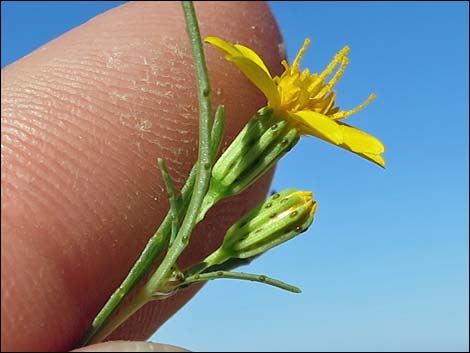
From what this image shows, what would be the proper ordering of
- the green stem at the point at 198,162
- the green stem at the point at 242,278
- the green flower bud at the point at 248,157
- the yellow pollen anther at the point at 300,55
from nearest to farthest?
the green stem at the point at 198,162 → the green stem at the point at 242,278 → the green flower bud at the point at 248,157 → the yellow pollen anther at the point at 300,55

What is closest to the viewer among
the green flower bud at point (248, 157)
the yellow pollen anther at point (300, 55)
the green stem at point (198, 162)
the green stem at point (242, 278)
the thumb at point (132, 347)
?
the thumb at point (132, 347)

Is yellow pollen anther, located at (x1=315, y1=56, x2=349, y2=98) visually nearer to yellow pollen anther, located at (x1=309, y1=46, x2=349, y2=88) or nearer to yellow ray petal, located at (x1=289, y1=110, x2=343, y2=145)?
yellow pollen anther, located at (x1=309, y1=46, x2=349, y2=88)

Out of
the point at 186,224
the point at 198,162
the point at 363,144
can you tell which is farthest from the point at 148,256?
the point at 363,144

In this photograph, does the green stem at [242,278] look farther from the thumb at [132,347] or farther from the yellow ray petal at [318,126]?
the yellow ray petal at [318,126]

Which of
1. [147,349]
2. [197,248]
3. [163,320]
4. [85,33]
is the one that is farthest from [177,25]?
[147,349]

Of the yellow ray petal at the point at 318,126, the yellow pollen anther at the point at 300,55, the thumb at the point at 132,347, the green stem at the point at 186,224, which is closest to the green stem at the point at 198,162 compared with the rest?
the green stem at the point at 186,224

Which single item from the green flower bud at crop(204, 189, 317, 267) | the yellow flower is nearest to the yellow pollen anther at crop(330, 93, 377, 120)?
the yellow flower

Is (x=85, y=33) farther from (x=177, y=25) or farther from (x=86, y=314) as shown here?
(x=86, y=314)
